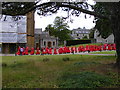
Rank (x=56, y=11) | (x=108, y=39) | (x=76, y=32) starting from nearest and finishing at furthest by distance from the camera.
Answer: (x=56, y=11) < (x=108, y=39) < (x=76, y=32)

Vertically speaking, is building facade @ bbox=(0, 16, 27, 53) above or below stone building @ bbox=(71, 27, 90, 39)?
below

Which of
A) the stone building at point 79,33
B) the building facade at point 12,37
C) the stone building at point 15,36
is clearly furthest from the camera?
the stone building at point 79,33

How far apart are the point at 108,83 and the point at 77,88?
5.12 ft

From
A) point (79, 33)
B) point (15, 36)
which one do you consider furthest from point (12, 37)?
point (79, 33)

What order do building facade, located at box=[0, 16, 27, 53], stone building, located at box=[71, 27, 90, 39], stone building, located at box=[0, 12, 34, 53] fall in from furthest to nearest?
1. stone building, located at box=[71, 27, 90, 39]
2. building facade, located at box=[0, 16, 27, 53]
3. stone building, located at box=[0, 12, 34, 53]

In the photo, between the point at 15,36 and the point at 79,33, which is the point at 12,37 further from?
the point at 79,33

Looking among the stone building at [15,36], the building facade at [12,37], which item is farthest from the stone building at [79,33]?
the building facade at [12,37]

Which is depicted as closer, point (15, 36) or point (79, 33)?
point (15, 36)

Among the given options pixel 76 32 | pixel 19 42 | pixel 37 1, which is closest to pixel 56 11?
pixel 37 1

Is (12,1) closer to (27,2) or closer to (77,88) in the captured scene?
(27,2)

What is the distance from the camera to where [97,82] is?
670cm

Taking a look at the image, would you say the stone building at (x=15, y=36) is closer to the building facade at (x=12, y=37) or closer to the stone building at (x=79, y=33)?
the building facade at (x=12, y=37)

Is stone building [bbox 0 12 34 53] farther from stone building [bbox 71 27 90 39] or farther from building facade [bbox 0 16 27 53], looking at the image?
stone building [bbox 71 27 90 39]

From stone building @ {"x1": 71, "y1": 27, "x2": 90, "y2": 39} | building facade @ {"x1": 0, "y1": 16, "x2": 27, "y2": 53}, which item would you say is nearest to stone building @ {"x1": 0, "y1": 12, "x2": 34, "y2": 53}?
building facade @ {"x1": 0, "y1": 16, "x2": 27, "y2": 53}
